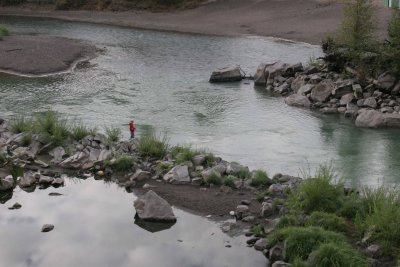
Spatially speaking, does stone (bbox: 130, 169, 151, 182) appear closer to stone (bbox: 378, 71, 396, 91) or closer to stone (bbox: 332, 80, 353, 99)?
stone (bbox: 332, 80, 353, 99)

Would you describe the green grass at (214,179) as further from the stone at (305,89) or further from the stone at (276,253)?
the stone at (305,89)

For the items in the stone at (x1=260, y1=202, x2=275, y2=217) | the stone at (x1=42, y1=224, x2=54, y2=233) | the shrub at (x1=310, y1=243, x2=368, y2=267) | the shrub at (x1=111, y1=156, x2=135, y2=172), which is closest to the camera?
the shrub at (x1=310, y1=243, x2=368, y2=267)

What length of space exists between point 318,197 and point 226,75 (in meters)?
18.7

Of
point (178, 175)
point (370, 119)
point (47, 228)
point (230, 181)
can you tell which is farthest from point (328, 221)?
point (370, 119)

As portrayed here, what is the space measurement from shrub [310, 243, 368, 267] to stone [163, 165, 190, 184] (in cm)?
555

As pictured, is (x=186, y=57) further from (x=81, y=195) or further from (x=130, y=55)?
(x=81, y=195)

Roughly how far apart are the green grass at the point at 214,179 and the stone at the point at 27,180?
16.3 ft

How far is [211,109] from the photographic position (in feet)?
85.2

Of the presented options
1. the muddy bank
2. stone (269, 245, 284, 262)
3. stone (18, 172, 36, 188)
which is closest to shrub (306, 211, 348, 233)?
stone (269, 245, 284, 262)

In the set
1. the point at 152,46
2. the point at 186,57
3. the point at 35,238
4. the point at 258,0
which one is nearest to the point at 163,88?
the point at 186,57

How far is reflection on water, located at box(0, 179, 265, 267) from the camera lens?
12.7 meters

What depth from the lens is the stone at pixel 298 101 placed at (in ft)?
87.5

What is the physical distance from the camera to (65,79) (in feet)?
104

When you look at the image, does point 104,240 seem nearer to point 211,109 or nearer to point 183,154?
point 183,154
